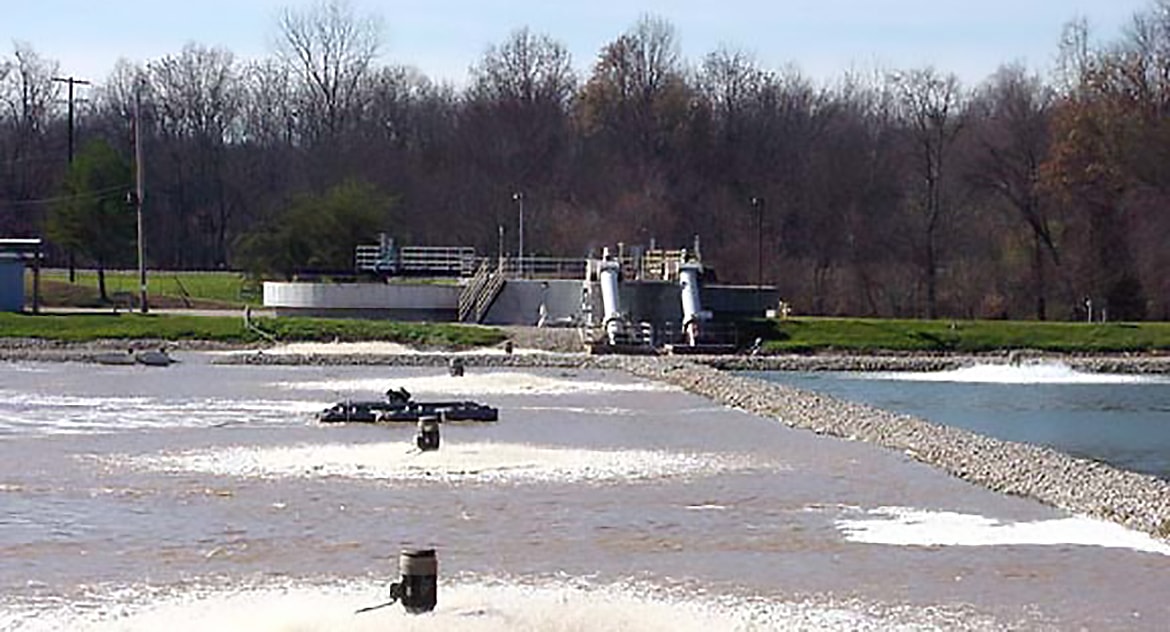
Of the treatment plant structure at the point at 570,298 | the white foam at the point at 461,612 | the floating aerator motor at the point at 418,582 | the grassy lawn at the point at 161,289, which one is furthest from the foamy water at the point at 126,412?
the grassy lawn at the point at 161,289

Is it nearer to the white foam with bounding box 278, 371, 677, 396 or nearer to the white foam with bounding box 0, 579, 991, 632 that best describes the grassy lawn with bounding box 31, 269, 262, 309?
the white foam with bounding box 278, 371, 677, 396

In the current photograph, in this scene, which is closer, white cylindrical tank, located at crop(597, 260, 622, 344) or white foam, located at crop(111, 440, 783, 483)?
white foam, located at crop(111, 440, 783, 483)

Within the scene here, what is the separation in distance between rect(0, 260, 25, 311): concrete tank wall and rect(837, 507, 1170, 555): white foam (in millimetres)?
51365

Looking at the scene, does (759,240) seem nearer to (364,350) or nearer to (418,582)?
(364,350)

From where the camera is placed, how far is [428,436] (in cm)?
2839

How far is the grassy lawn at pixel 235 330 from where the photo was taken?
2415 inches

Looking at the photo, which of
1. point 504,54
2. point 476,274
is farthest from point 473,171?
point 476,274

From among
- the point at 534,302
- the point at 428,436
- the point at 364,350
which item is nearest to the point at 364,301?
the point at 534,302

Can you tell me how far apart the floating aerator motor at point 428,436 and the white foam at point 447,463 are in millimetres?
164

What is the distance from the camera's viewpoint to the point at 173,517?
71.2 ft

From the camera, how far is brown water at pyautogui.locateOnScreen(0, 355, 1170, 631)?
16359mm

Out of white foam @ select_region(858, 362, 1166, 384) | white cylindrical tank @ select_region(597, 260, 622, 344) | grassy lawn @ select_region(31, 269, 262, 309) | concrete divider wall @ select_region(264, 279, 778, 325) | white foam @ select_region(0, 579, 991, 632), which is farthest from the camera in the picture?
grassy lawn @ select_region(31, 269, 262, 309)

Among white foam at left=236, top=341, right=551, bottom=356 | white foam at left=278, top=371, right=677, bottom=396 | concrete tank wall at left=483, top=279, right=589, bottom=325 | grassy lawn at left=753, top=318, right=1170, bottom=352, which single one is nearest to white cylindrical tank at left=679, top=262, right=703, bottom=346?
grassy lawn at left=753, top=318, right=1170, bottom=352

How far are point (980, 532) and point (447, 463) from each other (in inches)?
333
